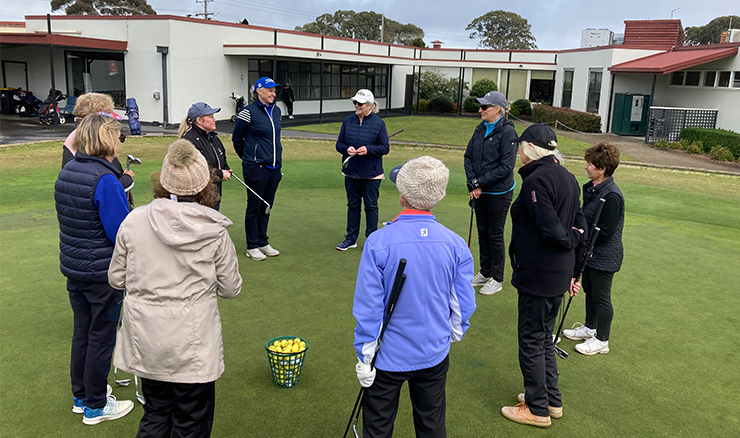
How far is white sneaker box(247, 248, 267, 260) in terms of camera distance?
672cm

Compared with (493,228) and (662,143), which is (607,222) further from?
(662,143)

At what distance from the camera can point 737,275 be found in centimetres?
676

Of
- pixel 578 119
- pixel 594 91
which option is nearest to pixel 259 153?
pixel 578 119

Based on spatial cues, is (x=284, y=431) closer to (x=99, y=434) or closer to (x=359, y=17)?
(x=99, y=434)

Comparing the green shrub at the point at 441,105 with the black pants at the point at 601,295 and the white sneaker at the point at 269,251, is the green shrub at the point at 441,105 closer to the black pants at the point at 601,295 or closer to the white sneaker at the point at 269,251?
the white sneaker at the point at 269,251

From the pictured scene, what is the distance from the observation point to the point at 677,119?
2103 centimetres

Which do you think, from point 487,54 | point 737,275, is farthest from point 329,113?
point 737,275

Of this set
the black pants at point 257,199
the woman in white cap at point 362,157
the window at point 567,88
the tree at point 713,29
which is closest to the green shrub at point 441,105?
the window at point 567,88

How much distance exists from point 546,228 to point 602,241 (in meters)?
1.28

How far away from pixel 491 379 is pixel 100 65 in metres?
24.5

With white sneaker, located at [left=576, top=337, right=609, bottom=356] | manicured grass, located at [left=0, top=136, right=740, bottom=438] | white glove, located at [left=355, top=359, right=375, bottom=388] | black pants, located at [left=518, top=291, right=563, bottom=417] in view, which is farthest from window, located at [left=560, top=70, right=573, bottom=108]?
white glove, located at [left=355, top=359, right=375, bottom=388]

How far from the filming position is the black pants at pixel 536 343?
3586 millimetres

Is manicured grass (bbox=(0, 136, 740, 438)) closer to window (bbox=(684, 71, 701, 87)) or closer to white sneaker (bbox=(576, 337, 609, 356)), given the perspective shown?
white sneaker (bbox=(576, 337, 609, 356))

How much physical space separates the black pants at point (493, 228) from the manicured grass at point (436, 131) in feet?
42.1
